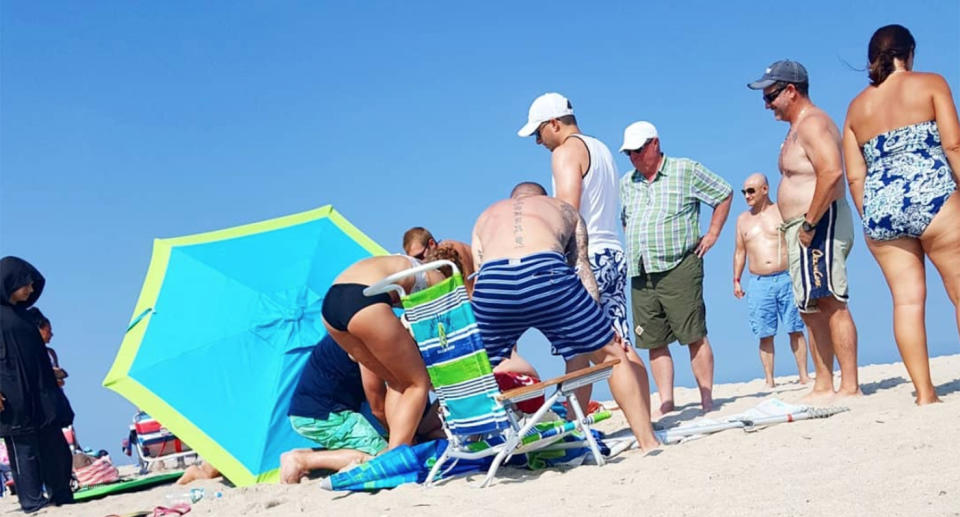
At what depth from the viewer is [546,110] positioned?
5633mm

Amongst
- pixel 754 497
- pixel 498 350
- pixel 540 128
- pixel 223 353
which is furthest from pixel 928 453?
pixel 223 353

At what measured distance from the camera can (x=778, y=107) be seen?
20.0 ft

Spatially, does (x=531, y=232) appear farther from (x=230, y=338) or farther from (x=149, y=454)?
(x=149, y=454)

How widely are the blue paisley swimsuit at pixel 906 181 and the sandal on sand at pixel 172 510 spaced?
4176 millimetres

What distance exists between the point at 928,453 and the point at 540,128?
2.89 meters

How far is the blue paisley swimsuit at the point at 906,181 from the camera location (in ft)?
15.8

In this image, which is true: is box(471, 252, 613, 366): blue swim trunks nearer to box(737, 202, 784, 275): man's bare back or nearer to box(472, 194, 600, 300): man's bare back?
box(472, 194, 600, 300): man's bare back

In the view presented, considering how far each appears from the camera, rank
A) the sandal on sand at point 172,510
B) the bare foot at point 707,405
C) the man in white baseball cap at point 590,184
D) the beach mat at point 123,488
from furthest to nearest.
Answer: the beach mat at point 123,488 < the bare foot at point 707,405 < the man in white baseball cap at point 590,184 < the sandal on sand at point 172,510

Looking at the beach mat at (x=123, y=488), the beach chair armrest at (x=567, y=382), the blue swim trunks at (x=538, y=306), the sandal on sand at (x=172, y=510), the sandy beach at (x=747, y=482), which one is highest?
the blue swim trunks at (x=538, y=306)

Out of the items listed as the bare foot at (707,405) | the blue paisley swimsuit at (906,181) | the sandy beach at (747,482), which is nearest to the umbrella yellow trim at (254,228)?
the sandy beach at (747,482)

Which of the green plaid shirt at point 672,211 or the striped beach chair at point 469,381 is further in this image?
the green plaid shirt at point 672,211

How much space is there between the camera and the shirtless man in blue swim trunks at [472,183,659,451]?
4500 millimetres

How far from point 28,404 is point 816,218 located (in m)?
5.56

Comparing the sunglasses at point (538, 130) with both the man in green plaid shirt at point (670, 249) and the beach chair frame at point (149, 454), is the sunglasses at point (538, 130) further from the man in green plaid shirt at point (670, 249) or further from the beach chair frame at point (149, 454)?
the beach chair frame at point (149, 454)
